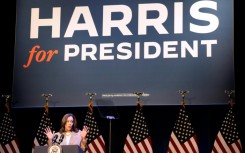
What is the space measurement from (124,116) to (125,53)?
1.00 m

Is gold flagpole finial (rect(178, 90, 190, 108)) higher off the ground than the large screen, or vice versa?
the large screen

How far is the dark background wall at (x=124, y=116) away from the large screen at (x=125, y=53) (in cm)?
26

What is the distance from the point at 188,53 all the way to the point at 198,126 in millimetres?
1108

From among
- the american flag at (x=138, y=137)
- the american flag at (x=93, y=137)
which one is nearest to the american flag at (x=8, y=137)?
the american flag at (x=93, y=137)

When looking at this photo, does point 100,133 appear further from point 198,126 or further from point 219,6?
point 219,6

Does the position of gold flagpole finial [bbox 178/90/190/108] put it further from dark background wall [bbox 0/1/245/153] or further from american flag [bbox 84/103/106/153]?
american flag [bbox 84/103/106/153]

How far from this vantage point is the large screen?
7691 mm

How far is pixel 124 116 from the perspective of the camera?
27.0 ft

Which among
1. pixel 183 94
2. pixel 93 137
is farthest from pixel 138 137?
pixel 183 94

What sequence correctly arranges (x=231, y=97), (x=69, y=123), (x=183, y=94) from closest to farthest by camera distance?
1. (x=69, y=123)
2. (x=231, y=97)
3. (x=183, y=94)

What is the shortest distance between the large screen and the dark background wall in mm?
263

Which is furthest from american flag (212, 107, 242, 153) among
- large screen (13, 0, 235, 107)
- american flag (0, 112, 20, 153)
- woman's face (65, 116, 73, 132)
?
american flag (0, 112, 20, 153)

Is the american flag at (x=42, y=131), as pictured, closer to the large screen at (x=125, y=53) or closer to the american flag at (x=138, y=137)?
the large screen at (x=125, y=53)

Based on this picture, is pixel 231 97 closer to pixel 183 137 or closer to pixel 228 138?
pixel 228 138
